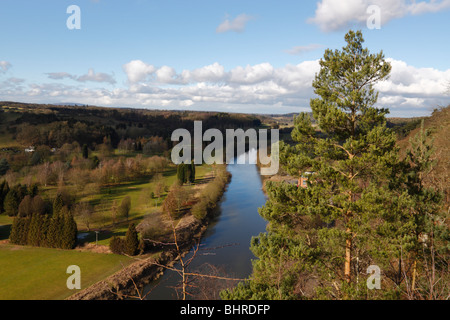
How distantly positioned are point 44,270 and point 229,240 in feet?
54.3

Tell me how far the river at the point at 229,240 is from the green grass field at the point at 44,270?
4.24 m

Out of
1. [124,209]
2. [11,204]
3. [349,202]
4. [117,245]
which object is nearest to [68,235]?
[117,245]

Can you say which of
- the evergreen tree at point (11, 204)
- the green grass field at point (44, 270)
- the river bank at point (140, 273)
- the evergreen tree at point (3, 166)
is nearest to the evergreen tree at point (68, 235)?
the green grass field at point (44, 270)

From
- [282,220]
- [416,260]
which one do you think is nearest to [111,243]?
[282,220]

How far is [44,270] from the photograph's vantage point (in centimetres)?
2212

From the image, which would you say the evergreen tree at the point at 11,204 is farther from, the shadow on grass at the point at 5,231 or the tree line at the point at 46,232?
the tree line at the point at 46,232

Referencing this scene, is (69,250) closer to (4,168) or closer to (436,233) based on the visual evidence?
(436,233)

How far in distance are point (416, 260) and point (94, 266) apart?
22371 millimetres

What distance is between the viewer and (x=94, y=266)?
22969 mm

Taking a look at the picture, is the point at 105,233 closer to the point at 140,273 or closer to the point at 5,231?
the point at 140,273

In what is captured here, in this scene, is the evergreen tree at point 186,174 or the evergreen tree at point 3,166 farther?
the evergreen tree at point 186,174

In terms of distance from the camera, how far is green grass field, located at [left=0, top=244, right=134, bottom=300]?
62.6ft

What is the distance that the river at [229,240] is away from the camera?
66.2 feet

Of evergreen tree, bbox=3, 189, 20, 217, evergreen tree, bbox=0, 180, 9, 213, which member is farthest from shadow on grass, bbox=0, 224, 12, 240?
evergreen tree, bbox=0, 180, 9, 213
